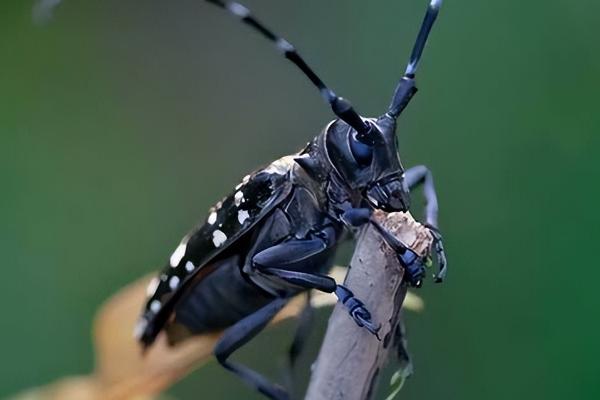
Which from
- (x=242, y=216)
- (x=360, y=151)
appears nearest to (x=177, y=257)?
(x=242, y=216)

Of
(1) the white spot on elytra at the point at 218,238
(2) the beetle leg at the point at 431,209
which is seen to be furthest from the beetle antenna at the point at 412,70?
(1) the white spot on elytra at the point at 218,238

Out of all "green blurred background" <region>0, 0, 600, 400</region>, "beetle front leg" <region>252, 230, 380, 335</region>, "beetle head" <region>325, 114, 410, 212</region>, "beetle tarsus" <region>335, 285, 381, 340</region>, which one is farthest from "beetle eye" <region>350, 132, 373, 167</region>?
"green blurred background" <region>0, 0, 600, 400</region>

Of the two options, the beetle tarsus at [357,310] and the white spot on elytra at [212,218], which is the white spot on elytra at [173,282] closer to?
the white spot on elytra at [212,218]

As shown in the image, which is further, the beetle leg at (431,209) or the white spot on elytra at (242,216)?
the white spot on elytra at (242,216)

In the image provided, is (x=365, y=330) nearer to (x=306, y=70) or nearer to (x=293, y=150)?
(x=306, y=70)

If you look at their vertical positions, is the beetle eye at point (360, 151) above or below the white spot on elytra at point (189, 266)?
above

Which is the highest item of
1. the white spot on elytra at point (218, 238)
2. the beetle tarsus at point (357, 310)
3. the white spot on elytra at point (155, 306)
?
the white spot on elytra at point (218, 238)

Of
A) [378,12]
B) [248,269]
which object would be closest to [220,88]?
[378,12]

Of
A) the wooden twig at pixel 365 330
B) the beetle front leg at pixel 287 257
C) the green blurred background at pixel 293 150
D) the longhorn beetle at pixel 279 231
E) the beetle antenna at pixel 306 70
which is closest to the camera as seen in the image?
the wooden twig at pixel 365 330
